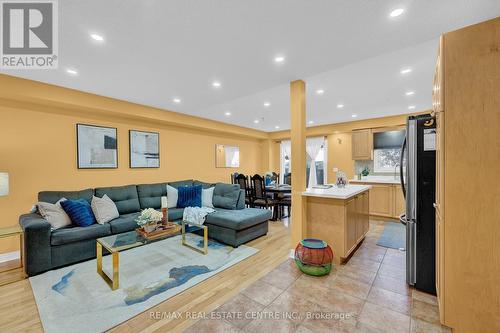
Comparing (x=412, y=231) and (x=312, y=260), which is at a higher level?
(x=412, y=231)

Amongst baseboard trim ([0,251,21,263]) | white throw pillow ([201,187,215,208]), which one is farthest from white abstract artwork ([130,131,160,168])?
baseboard trim ([0,251,21,263])

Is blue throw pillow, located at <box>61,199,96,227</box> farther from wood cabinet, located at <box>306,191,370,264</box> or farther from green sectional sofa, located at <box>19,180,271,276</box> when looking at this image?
wood cabinet, located at <box>306,191,370,264</box>

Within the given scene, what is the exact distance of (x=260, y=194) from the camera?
5.11m

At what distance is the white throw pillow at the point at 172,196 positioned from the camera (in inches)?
→ 174

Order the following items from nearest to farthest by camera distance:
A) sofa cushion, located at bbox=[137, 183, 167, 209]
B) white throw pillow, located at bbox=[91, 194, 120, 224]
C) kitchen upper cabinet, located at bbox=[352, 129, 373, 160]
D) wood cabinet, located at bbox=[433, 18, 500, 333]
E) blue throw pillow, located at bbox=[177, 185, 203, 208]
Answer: wood cabinet, located at bbox=[433, 18, 500, 333] → white throw pillow, located at bbox=[91, 194, 120, 224] → sofa cushion, located at bbox=[137, 183, 167, 209] → blue throw pillow, located at bbox=[177, 185, 203, 208] → kitchen upper cabinet, located at bbox=[352, 129, 373, 160]

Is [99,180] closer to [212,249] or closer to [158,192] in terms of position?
[158,192]

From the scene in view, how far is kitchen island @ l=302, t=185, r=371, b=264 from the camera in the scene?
276 cm

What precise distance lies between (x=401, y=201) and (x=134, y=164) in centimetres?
608

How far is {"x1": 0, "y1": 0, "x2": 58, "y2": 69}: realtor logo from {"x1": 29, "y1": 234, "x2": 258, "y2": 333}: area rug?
2.61 m

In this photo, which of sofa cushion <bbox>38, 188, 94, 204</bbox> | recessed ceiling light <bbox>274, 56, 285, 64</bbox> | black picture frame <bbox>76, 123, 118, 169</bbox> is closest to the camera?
recessed ceiling light <bbox>274, 56, 285, 64</bbox>

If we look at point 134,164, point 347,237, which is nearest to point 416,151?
point 347,237

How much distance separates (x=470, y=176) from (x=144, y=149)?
5.13 metres

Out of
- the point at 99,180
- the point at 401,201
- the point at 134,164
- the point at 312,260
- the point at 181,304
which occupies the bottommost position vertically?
the point at 181,304

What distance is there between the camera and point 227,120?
600 centimetres
